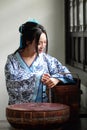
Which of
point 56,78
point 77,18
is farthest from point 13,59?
point 77,18

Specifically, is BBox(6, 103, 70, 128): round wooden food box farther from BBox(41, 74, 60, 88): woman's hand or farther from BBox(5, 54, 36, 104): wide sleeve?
BBox(5, 54, 36, 104): wide sleeve

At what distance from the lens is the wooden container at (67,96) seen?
2.14m

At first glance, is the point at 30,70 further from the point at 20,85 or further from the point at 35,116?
the point at 35,116

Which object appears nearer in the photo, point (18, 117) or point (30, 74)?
point (18, 117)

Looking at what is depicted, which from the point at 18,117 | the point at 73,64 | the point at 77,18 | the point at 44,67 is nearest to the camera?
the point at 18,117

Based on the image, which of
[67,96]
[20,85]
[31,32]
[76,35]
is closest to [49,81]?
[67,96]

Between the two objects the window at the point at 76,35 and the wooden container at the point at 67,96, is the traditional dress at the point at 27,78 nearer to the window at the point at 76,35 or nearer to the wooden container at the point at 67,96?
the wooden container at the point at 67,96

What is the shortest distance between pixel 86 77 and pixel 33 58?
513mm

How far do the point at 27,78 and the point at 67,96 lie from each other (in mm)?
351

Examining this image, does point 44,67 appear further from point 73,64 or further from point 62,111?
point 73,64

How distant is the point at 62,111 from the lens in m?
1.79

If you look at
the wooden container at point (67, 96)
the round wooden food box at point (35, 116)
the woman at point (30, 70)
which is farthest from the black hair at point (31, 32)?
the round wooden food box at point (35, 116)

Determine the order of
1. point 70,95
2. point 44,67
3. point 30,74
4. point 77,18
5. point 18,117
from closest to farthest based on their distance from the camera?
point 18,117, point 70,95, point 30,74, point 44,67, point 77,18

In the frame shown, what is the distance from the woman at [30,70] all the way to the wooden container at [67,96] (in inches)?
4.7
